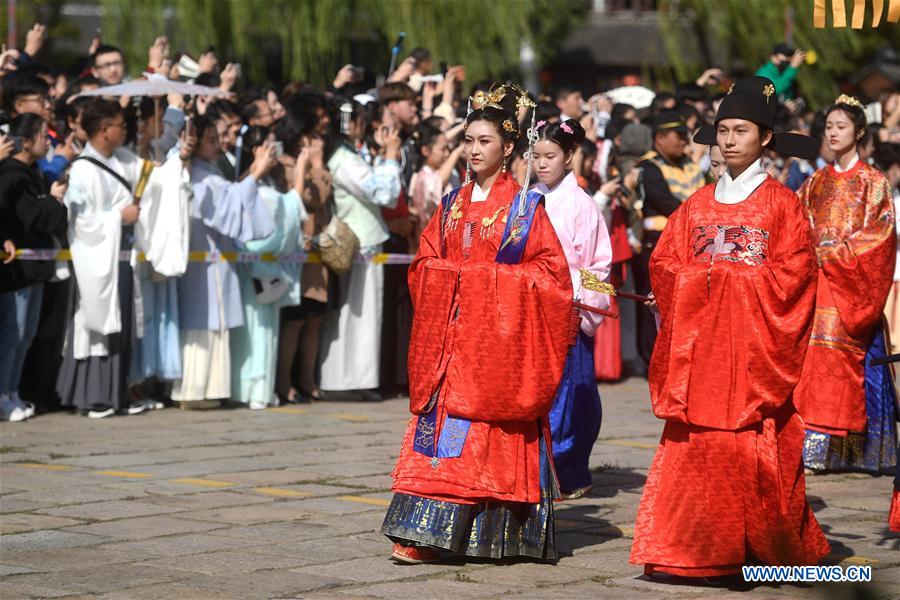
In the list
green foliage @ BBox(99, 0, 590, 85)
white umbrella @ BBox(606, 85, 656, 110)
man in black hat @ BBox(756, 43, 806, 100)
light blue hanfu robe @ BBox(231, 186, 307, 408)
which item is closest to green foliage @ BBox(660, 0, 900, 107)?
green foliage @ BBox(99, 0, 590, 85)

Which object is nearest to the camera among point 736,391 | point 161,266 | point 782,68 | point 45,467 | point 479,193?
point 736,391

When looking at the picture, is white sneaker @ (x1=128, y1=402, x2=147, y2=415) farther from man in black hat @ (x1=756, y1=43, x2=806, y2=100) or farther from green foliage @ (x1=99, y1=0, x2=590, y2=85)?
green foliage @ (x1=99, y1=0, x2=590, y2=85)

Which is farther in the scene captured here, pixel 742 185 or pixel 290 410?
pixel 290 410

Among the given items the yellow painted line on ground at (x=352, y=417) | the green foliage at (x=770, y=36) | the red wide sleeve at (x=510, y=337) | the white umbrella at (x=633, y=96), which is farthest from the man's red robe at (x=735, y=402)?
the green foliage at (x=770, y=36)

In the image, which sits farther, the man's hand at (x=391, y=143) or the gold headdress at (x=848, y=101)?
the man's hand at (x=391, y=143)

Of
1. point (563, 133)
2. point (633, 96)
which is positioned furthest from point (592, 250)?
point (633, 96)

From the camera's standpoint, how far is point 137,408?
9.78m

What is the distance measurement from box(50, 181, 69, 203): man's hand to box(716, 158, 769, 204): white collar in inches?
200

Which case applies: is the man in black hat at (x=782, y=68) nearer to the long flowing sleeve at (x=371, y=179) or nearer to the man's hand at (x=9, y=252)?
the long flowing sleeve at (x=371, y=179)

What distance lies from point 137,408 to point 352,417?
1.40 metres

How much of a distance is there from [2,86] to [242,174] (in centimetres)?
170

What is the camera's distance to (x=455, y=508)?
18.5 ft

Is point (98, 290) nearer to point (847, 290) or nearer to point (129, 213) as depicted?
point (129, 213)

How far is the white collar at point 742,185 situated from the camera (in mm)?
5582
